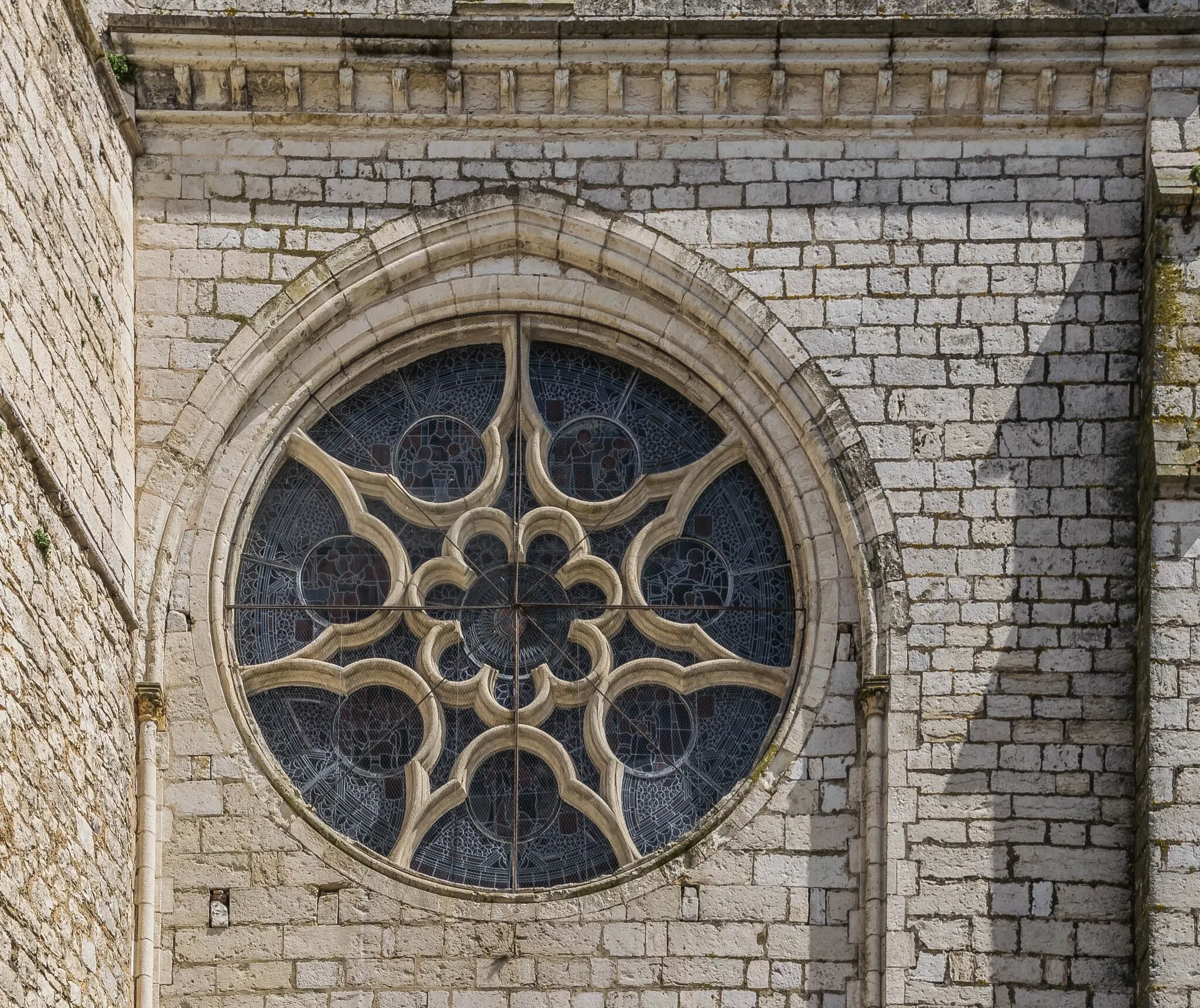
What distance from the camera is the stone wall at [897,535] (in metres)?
12.4

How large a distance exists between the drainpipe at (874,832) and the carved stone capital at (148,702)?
315cm

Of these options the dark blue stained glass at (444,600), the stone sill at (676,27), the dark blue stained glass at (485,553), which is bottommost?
the dark blue stained glass at (444,600)

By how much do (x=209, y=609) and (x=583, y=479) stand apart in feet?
6.09

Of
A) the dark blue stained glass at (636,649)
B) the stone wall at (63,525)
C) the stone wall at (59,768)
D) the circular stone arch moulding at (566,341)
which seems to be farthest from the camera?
the dark blue stained glass at (636,649)

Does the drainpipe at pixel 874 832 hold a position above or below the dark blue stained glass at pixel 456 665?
below

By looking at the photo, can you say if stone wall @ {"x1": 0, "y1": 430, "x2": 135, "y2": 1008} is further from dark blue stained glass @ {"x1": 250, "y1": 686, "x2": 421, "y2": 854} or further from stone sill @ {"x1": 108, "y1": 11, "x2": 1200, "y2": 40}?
stone sill @ {"x1": 108, "y1": 11, "x2": 1200, "y2": 40}

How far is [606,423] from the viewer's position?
13492mm

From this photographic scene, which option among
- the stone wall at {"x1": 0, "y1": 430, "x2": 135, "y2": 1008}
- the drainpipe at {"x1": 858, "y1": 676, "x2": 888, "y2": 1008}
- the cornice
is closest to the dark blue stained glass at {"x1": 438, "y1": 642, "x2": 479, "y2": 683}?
the stone wall at {"x1": 0, "y1": 430, "x2": 135, "y2": 1008}

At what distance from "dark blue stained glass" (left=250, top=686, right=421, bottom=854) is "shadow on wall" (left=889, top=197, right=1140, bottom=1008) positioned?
90.0 inches

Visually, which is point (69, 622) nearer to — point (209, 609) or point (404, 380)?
point (209, 609)

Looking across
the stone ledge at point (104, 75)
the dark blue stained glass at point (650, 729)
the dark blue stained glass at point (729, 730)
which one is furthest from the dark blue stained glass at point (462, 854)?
the stone ledge at point (104, 75)

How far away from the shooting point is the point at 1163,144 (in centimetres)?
1339

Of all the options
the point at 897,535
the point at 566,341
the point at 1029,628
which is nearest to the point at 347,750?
the point at 566,341

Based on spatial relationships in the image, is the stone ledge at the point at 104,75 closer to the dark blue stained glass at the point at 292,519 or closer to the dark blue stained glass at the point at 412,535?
the dark blue stained glass at the point at 292,519
